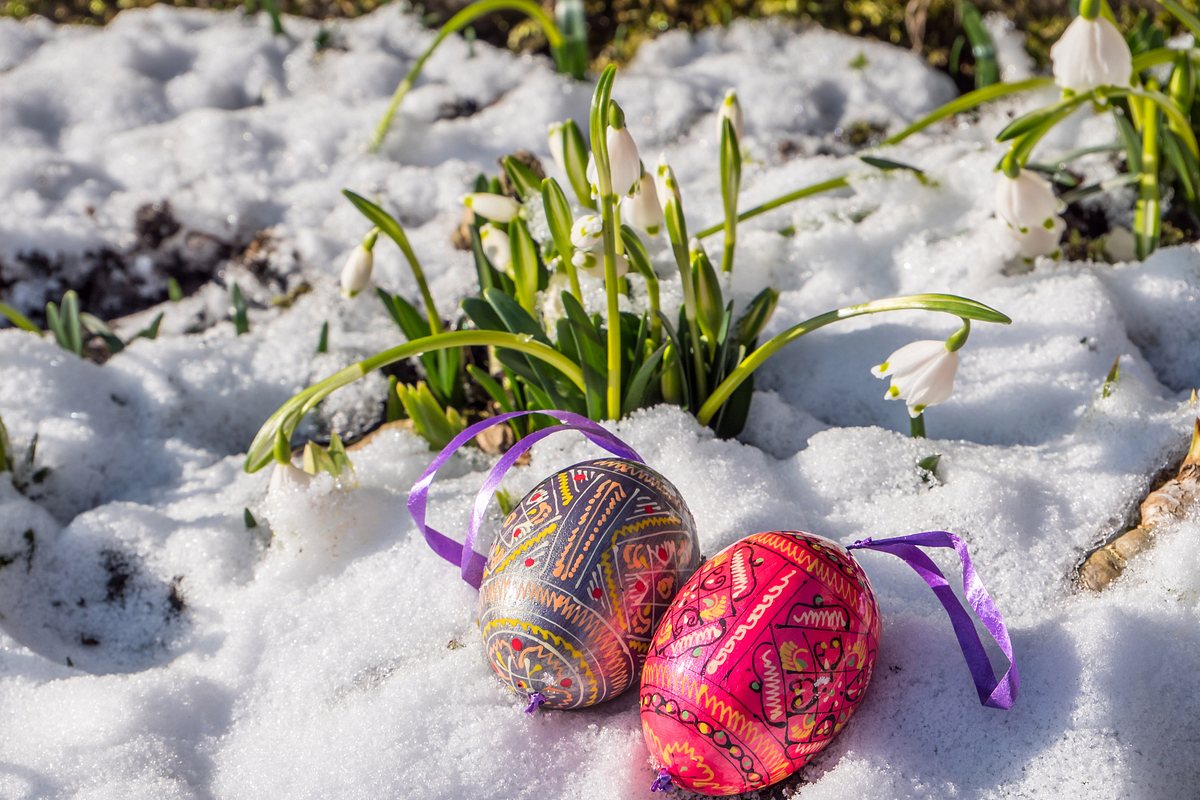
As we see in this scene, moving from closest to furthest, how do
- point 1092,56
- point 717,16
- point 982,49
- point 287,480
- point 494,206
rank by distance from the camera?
point 287,480, point 1092,56, point 494,206, point 982,49, point 717,16

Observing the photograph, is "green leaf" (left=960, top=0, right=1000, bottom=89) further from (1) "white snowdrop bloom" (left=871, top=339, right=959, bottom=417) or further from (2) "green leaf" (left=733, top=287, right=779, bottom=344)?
(1) "white snowdrop bloom" (left=871, top=339, right=959, bottom=417)

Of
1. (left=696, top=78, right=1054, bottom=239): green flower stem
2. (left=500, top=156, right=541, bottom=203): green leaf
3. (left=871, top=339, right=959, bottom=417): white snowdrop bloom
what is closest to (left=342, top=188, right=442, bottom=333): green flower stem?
(left=500, top=156, right=541, bottom=203): green leaf

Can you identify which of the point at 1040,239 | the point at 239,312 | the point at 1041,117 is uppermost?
the point at 1041,117

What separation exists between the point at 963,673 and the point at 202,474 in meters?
1.43

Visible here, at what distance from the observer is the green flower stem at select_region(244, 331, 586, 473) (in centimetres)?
144

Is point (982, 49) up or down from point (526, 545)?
up

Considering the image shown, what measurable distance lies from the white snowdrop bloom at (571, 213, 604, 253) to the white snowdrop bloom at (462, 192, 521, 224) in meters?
0.35

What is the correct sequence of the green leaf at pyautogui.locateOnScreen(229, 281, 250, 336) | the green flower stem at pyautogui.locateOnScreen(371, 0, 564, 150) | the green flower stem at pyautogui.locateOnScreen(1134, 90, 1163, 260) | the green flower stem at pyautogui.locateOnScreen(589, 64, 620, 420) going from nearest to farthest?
the green flower stem at pyautogui.locateOnScreen(589, 64, 620, 420), the green flower stem at pyautogui.locateOnScreen(1134, 90, 1163, 260), the green leaf at pyautogui.locateOnScreen(229, 281, 250, 336), the green flower stem at pyautogui.locateOnScreen(371, 0, 564, 150)

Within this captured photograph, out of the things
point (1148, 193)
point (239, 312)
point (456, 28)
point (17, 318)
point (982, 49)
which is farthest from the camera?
point (456, 28)

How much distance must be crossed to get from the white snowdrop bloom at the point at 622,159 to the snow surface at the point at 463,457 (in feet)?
1.48

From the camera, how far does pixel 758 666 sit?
115cm

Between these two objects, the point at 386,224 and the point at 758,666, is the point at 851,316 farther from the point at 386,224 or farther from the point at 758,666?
the point at 386,224

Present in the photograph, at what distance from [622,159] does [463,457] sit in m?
0.75

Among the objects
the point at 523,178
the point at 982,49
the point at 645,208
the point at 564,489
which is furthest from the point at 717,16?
the point at 564,489
